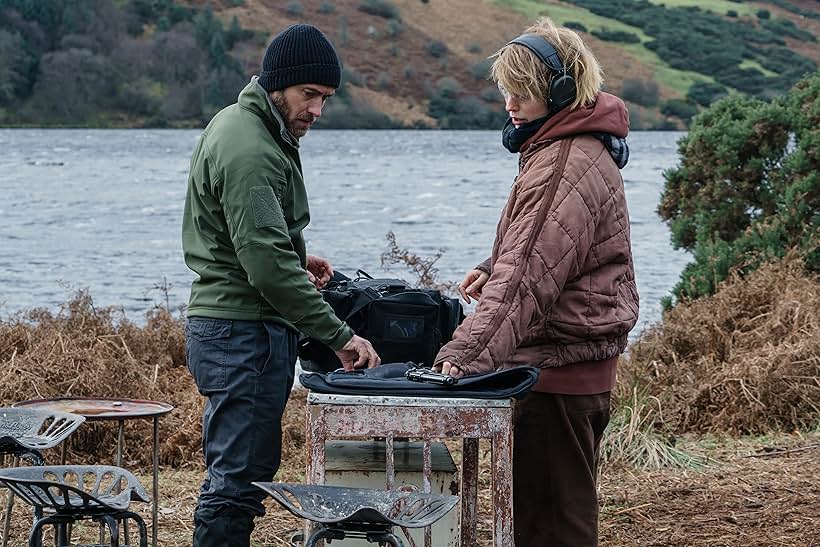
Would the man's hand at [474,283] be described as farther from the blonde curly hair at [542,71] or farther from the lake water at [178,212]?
the lake water at [178,212]

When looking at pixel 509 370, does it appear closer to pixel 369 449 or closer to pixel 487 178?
pixel 369 449

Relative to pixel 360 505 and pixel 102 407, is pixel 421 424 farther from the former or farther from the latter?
pixel 102 407

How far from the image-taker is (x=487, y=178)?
5534 centimetres

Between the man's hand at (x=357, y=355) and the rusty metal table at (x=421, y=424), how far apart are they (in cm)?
44

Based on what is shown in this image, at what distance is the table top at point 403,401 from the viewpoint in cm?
392

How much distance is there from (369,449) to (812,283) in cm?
557

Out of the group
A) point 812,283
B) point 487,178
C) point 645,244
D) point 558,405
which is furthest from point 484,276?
point 487,178

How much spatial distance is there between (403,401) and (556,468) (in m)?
0.62

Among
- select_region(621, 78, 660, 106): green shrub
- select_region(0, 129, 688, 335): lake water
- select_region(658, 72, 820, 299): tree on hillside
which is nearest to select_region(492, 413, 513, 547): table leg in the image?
select_region(658, 72, 820, 299): tree on hillside

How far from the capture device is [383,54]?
107 meters

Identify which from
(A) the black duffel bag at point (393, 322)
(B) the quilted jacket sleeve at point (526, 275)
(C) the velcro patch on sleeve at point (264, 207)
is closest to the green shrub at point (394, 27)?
(A) the black duffel bag at point (393, 322)

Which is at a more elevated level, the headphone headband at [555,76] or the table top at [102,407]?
the headphone headband at [555,76]

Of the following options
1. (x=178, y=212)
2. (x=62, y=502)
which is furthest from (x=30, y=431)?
(x=178, y=212)

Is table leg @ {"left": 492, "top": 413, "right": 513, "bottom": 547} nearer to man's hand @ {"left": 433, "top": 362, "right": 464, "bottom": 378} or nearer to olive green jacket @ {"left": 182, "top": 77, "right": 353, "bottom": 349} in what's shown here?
man's hand @ {"left": 433, "top": 362, "right": 464, "bottom": 378}
